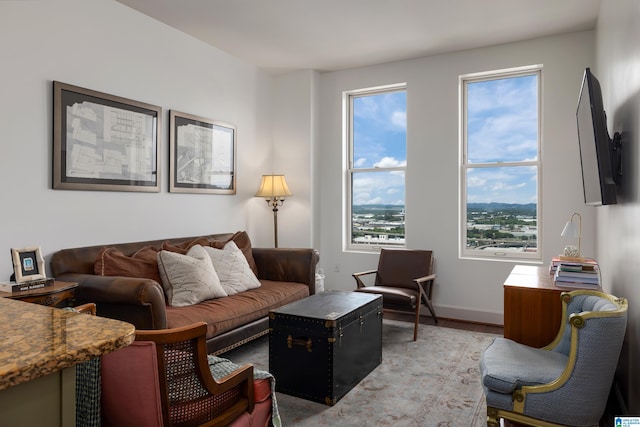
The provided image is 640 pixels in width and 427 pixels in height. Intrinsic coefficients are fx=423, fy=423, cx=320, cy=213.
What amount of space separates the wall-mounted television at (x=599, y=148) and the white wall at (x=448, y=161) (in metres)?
1.70

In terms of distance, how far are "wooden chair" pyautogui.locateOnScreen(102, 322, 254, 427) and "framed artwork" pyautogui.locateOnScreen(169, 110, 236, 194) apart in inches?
106

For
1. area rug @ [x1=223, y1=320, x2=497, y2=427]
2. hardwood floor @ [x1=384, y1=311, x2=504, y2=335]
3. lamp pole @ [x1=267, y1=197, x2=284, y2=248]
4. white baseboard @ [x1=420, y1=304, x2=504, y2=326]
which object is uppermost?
lamp pole @ [x1=267, y1=197, x2=284, y2=248]

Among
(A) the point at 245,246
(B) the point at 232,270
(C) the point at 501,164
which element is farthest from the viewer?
(C) the point at 501,164

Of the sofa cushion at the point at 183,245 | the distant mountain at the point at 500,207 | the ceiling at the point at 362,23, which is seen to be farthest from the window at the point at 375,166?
the sofa cushion at the point at 183,245

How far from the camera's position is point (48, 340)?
0.79 meters

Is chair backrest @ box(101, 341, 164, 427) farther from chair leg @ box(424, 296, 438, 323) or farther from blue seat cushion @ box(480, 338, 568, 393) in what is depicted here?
chair leg @ box(424, 296, 438, 323)

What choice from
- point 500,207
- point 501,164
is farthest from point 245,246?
point 501,164

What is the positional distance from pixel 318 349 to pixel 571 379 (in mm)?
1340

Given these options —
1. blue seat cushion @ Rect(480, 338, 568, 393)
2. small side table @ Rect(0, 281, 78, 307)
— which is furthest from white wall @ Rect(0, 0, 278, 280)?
blue seat cushion @ Rect(480, 338, 568, 393)

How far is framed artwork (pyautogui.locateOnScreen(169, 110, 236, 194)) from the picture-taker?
3947 mm

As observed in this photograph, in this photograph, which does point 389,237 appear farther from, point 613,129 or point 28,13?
point 28,13

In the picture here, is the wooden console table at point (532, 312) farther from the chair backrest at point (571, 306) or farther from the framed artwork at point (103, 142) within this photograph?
the framed artwork at point (103, 142)

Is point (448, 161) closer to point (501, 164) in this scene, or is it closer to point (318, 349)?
point (501, 164)

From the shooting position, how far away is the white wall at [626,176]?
1935 millimetres
